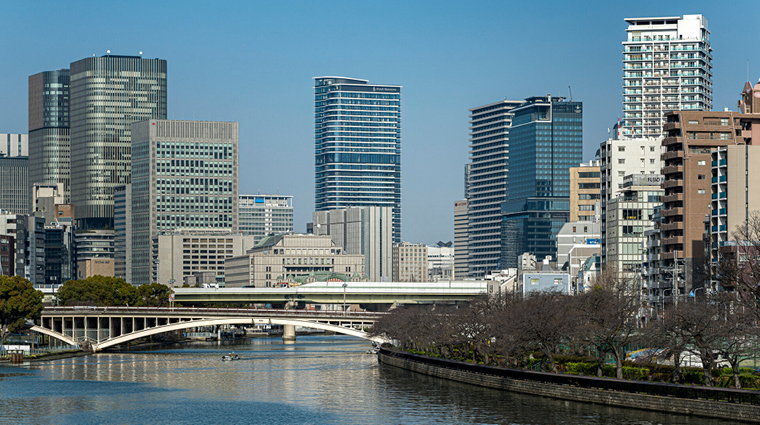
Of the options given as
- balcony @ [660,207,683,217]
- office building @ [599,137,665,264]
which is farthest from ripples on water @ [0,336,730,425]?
office building @ [599,137,665,264]

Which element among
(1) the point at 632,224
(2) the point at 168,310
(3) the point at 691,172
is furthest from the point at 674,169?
(2) the point at 168,310

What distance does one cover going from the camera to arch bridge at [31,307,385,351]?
17062cm

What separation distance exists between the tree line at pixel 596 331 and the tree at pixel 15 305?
55960 millimetres

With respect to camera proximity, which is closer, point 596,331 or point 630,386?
point 630,386

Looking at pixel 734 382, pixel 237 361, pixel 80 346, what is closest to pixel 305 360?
pixel 237 361

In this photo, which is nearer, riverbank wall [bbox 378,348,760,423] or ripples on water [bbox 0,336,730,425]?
riverbank wall [bbox 378,348,760,423]

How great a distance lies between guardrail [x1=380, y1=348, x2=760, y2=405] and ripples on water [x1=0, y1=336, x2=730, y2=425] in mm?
1958

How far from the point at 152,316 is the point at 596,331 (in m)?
99.9

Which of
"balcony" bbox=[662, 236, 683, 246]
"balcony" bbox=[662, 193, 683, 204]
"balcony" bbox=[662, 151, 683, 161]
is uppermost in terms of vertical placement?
"balcony" bbox=[662, 151, 683, 161]

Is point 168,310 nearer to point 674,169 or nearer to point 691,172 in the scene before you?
point 674,169

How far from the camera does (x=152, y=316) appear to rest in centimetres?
17200

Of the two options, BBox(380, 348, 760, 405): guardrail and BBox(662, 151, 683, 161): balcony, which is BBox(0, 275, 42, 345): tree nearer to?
BBox(380, 348, 760, 405): guardrail

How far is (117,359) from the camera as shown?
5994 inches

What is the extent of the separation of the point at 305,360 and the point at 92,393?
52.3 meters
